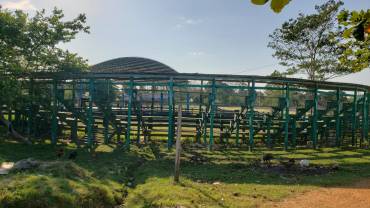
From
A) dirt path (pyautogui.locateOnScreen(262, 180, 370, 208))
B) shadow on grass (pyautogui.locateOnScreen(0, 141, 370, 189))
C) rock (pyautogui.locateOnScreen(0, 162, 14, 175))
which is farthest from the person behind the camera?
shadow on grass (pyautogui.locateOnScreen(0, 141, 370, 189))

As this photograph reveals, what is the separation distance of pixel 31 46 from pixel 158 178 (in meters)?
9.87

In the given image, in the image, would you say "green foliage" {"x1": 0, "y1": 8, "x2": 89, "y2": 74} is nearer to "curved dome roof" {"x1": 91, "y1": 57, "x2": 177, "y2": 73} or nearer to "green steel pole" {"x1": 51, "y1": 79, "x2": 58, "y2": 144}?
"green steel pole" {"x1": 51, "y1": 79, "x2": 58, "y2": 144}

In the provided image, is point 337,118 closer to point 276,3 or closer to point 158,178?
point 158,178

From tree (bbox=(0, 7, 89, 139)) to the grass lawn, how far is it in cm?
311

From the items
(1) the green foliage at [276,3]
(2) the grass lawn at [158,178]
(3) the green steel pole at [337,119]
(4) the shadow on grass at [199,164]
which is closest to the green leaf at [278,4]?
(1) the green foliage at [276,3]

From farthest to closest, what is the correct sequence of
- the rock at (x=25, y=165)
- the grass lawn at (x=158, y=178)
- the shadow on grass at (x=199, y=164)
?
the shadow on grass at (x=199, y=164) < the rock at (x=25, y=165) < the grass lawn at (x=158, y=178)

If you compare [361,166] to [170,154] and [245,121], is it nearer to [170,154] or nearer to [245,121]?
[245,121]

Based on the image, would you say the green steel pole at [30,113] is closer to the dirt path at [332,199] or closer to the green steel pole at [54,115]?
the green steel pole at [54,115]

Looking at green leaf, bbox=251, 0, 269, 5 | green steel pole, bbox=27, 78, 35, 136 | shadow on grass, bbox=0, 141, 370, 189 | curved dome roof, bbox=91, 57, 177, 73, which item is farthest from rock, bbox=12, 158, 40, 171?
curved dome roof, bbox=91, 57, 177, 73

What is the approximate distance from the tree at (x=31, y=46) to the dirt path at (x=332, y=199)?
11.3 meters

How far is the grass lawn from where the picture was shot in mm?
7817

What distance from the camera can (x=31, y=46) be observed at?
16.2m

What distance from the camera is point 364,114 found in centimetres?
2005

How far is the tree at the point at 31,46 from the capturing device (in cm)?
1490
